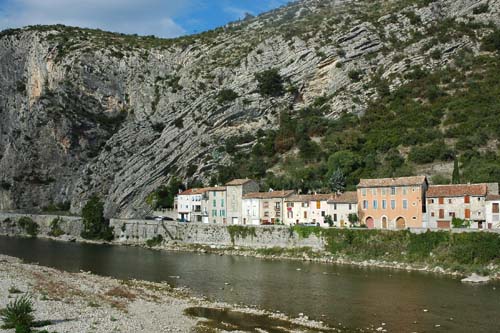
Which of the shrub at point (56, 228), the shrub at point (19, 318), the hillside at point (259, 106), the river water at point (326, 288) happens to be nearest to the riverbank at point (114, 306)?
the shrub at point (19, 318)

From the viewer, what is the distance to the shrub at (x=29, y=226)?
3868 inches

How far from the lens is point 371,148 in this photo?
8525cm

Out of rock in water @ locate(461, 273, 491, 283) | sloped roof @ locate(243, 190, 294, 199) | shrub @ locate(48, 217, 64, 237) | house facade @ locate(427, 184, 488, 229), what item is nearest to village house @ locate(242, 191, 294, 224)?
sloped roof @ locate(243, 190, 294, 199)

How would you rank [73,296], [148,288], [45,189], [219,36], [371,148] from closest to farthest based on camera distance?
[73,296] → [148,288] → [371,148] → [45,189] → [219,36]

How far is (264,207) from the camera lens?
247ft

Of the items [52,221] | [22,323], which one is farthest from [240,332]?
[52,221]

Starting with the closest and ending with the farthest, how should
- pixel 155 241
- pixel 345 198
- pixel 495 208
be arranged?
pixel 495 208, pixel 345 198, pixel 155 241

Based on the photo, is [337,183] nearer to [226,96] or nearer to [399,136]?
[399,136]

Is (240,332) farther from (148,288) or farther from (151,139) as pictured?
(151,139)

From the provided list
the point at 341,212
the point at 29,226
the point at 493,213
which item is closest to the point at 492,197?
the point at 493,213

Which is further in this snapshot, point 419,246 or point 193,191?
point 193,191

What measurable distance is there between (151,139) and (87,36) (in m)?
51.6

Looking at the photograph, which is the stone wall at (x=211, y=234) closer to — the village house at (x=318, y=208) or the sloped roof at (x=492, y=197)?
the village house at (x=318, y=208)

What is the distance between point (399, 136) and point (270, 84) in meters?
31.7
